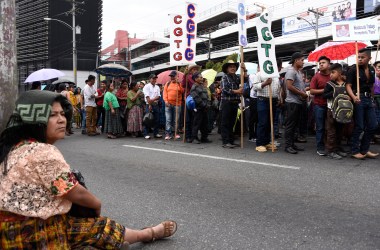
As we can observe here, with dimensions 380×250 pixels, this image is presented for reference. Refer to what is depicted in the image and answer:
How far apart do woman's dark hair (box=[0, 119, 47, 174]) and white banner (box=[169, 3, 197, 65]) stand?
753cm

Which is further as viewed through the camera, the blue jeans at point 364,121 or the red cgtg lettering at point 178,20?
the red cgtg lettering at point 178,20

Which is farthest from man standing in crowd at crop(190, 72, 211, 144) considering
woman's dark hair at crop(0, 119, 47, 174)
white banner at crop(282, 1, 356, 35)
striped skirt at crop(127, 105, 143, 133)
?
white banner at crop(282, 1, 356, 35)

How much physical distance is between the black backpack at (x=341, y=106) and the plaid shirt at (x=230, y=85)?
222 cm

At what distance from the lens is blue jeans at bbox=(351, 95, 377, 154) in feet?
20.6

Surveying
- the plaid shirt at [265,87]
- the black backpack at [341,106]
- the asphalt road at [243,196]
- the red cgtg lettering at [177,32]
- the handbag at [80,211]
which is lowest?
the asphalt road at [243,196]

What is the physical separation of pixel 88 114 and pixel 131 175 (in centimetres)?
642

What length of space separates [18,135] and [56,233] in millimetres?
602

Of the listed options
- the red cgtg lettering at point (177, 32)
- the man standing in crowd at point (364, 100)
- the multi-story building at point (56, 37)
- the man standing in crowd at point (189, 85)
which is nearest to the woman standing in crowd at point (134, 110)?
the man standing in crowd at point (189, 85)

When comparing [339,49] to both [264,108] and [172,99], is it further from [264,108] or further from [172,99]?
[172,99]

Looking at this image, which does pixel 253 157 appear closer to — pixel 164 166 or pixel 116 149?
pixel 164 166

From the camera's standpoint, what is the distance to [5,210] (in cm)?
197

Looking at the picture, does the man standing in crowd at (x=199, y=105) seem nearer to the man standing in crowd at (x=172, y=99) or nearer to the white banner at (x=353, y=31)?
the man standing in crowd at (x=172, y=99)

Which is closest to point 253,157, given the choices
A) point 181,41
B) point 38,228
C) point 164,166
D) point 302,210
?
point 164,166

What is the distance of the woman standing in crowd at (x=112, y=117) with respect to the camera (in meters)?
10.3
